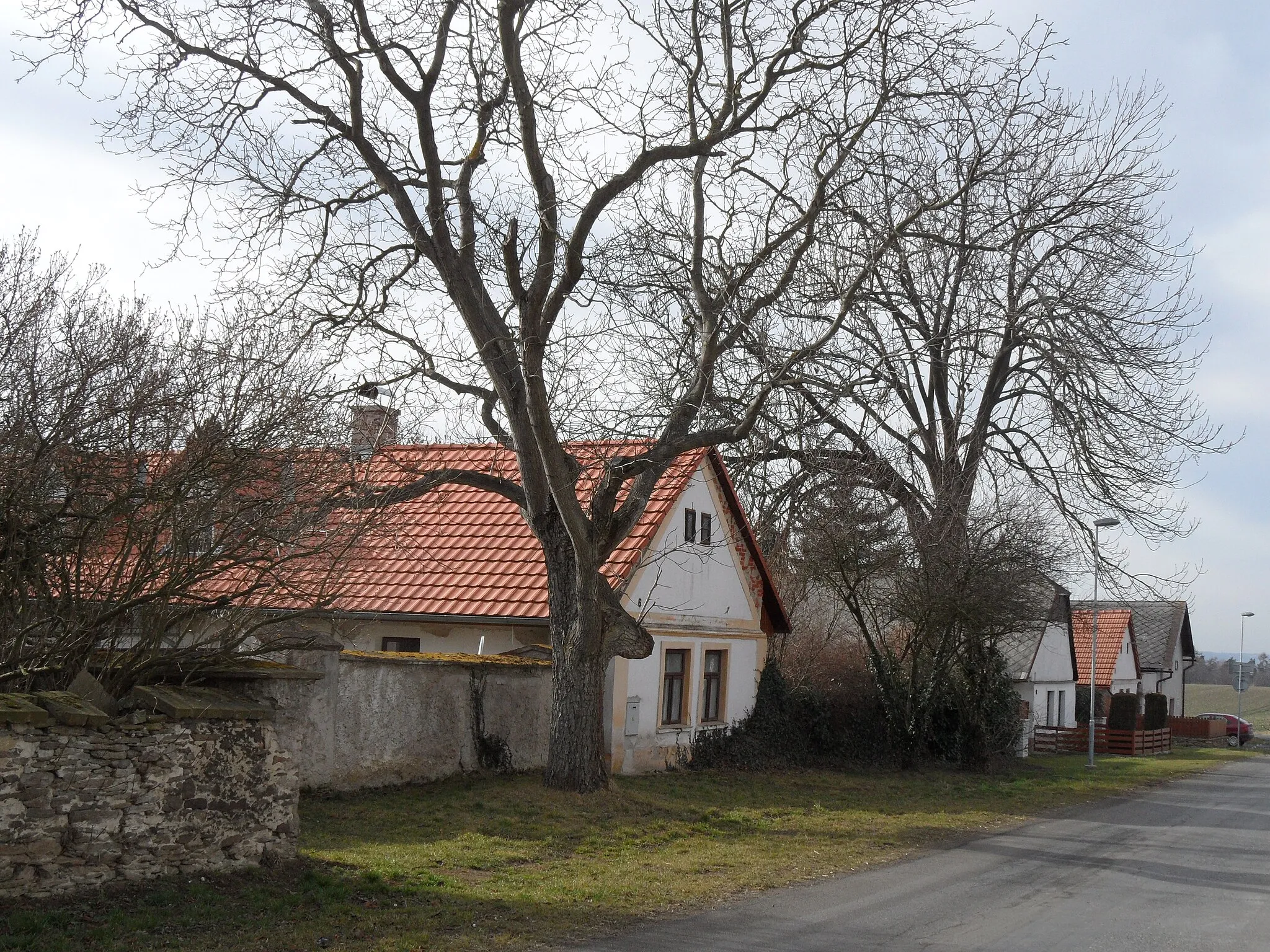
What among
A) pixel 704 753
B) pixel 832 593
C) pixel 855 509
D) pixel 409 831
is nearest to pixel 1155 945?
pixel 409 831

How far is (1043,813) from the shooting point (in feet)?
62.7

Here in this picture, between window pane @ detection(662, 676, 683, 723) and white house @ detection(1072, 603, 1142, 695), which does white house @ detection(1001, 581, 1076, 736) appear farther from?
window pane @ detection(662, 676, 683, 723)

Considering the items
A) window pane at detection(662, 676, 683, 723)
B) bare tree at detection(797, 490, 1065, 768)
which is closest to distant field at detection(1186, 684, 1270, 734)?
bare tree at detection(797, 490, 1065, 768)

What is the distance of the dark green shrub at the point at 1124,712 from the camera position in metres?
43.3

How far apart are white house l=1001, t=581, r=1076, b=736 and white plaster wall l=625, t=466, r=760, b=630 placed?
1295 cm

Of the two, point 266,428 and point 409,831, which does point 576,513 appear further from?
point 266,428

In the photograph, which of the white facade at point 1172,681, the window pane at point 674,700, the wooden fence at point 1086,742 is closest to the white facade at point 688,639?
the window pane at point 674,700

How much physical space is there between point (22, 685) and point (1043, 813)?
15.3m

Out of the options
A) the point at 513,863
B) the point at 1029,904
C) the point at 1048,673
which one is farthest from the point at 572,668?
the point at 1048,673

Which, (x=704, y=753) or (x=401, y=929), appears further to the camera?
(x=704, y=753)

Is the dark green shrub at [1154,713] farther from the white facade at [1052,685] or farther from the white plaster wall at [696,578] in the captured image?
the white plaster wall at [696,578]

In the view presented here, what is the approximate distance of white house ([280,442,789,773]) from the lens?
65.9ft

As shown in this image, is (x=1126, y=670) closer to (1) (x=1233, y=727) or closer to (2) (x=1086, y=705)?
(1) (x=1233, y=727)

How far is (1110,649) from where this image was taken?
173 ft
